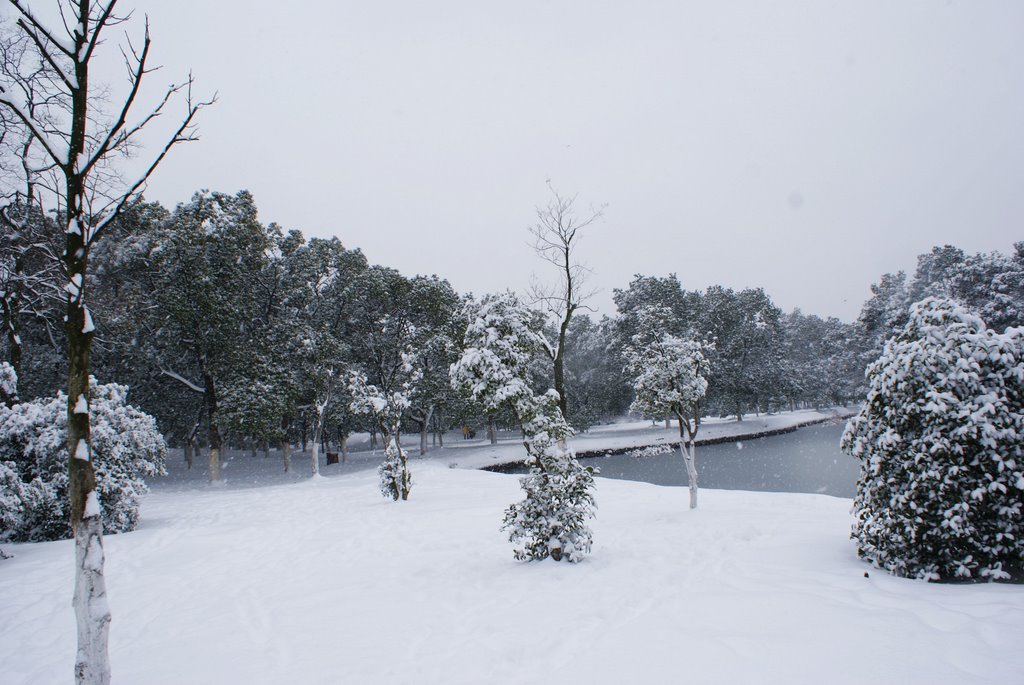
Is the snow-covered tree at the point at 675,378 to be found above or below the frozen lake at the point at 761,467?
above

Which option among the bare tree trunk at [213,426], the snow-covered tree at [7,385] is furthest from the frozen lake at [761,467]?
the snow-covered tree at [7,385]

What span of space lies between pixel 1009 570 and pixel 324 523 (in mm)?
14230

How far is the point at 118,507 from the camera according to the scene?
13992mm

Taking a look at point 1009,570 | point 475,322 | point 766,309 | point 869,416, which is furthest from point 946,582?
point 766,309

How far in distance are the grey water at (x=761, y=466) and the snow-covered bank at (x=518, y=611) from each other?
12.8 meters

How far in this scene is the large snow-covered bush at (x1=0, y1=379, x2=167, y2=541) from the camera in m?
11.6

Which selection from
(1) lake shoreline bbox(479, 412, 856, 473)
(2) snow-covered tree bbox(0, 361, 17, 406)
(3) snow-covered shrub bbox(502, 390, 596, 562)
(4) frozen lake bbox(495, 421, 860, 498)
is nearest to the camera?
(3) snow-covered shrub bbox(502, 390, 596, 562)

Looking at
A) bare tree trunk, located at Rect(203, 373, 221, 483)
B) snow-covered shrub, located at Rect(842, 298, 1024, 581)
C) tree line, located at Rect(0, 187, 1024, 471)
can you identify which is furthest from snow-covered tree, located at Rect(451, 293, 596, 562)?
bare tree trunk, located at Rect(203, 373, 221, 483)

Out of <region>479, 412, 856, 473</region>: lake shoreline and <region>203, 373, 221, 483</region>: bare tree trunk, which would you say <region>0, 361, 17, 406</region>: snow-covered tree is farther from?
<region>479, 412, 856, 473</region>: lake shoreline

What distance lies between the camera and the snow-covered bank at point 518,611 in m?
4.59

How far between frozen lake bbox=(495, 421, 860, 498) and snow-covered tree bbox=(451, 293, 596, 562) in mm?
16954

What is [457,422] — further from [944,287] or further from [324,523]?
[944,287]

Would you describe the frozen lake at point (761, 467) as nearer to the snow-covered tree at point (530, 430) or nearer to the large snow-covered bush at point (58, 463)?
the snow-covered tree at point (530, 430)

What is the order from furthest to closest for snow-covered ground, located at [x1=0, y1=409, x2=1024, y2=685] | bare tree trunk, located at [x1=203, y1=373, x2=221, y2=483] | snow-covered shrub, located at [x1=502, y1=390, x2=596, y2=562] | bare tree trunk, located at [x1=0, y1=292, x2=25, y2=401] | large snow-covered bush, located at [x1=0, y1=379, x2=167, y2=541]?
bare tree trunk, located at [x1=203, y1=373, x2=221, y2=483], bare tree trunk, located at [x1=0, y1=292, x2=25, y2=401], large snow-covered bush, located at [x1=0, y1=379, x2=167, y2=541], snow-covered shrub, located at [x1=502, y1=390, x2=596, y2=562], snow-covered ground, located at [x1=0, y1=409, x2=1024, y2=685]
